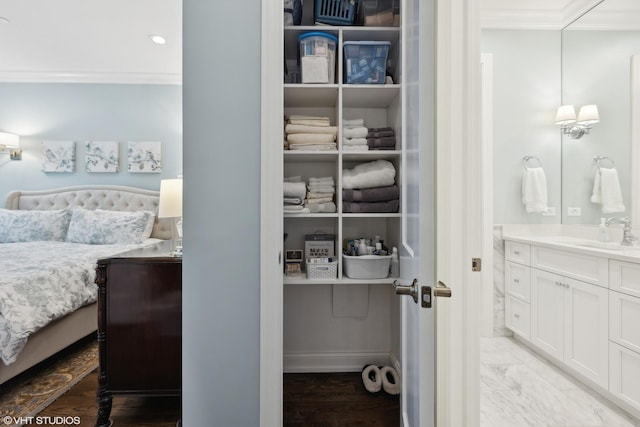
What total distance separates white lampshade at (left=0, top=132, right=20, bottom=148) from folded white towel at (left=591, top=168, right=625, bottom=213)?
5880mm

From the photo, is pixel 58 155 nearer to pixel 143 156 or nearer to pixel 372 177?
pixel 143 156

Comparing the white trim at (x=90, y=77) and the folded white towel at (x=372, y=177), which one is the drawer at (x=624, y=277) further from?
the white trim at (x=90, y=77)

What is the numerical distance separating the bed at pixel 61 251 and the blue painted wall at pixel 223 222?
138cm

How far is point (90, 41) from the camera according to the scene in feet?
9.68

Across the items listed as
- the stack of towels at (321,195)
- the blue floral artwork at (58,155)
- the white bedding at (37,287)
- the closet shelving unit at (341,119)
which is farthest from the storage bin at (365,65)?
the blue floral artwork at (58,155)

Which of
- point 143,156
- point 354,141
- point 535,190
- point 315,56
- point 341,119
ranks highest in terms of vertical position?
point 315,56

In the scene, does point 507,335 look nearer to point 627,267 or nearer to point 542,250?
point 542,250

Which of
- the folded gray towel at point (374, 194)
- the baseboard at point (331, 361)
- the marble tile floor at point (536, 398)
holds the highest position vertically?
the folded gray towel at point (374, 194)

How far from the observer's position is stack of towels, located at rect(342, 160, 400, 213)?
1793 mm

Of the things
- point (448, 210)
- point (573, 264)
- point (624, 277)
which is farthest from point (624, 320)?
point (448, 210)

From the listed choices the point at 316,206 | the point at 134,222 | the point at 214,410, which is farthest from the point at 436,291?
the point at 134,222

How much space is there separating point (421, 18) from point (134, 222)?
10.7 ft

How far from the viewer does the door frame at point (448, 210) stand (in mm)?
1131

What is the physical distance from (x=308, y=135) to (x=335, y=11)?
2.40 ft
